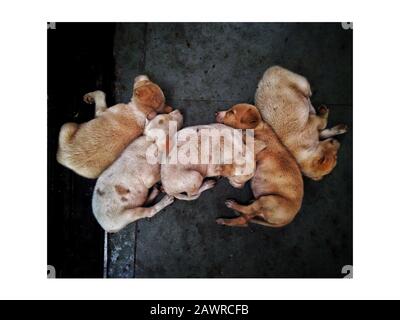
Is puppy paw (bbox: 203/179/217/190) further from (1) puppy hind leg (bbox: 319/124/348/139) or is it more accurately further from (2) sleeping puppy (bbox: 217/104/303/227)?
(1) puppy hind leg (bbox: 319/124/348/139)

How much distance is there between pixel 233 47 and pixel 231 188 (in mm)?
1477

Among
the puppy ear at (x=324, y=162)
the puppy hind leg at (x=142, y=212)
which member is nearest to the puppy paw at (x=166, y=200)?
the puppy hind leg at (x=142, y=212)

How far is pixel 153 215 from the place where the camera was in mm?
3691

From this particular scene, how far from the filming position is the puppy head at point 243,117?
3.44 m

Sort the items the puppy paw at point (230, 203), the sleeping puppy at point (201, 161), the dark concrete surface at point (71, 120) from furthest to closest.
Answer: the puppy paw at point (230, 203)
the dark concrete surface at point (71, 120)
the sleeping puppy at point (201, 161)

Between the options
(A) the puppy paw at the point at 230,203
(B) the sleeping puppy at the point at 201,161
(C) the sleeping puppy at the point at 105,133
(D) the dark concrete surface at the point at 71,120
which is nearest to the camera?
(B) the sleeping puppy at the point at 201,161

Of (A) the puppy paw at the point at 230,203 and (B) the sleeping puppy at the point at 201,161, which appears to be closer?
A: (B) the sleeping puppy at the point at 201,161

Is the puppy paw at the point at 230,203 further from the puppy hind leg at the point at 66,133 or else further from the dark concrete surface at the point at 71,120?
the puppy hind leg at the point at 66,133

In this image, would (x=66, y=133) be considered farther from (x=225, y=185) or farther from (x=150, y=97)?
(x=225, y=185)

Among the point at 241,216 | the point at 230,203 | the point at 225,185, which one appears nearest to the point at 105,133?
the point at 225,185

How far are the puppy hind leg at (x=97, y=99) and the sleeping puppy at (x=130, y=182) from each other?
53 cm

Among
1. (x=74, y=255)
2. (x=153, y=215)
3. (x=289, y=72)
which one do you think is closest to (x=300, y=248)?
(x=153, y=215)

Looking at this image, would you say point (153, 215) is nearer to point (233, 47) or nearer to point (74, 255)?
point (74, 255)

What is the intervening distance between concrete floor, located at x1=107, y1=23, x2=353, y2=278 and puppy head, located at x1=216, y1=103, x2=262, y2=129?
0.31 metres
